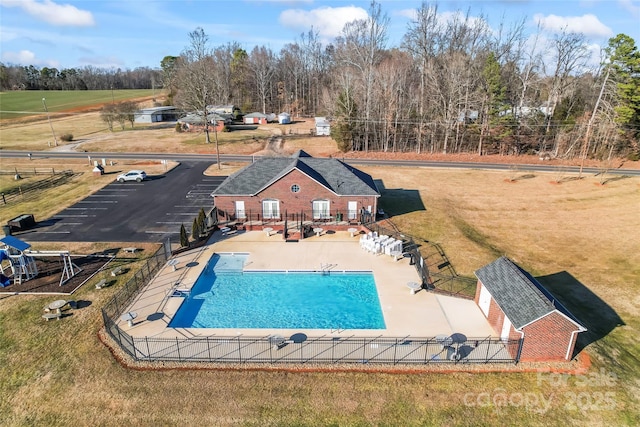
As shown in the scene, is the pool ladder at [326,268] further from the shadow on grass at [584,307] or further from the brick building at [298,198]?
the shadow on grass at [584,307]

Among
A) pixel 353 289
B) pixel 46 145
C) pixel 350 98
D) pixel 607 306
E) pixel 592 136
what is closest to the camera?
pixel 607 306

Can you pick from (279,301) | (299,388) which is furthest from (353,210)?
(299,388)

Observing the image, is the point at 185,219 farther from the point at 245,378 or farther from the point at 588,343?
the point at 588,343

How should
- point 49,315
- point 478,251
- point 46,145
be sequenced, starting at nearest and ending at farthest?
1. point 49,315
2. point 478,251
3. point 46,145

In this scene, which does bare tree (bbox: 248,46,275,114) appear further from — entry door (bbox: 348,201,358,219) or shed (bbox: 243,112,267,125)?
entry door (bbox: 348,201,358,219)

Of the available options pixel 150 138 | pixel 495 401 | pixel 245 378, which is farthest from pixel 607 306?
pixel 150 138

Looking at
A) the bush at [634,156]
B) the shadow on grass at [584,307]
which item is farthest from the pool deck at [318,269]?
the bush at [634,156]
